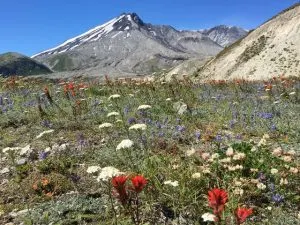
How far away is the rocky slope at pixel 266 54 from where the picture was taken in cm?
5856

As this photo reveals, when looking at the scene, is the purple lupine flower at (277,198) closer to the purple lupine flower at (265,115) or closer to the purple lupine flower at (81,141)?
the purple lupine flower at (81,141)

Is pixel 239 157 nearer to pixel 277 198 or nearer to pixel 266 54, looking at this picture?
pixel 277 198

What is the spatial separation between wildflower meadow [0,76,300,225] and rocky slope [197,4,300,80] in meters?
43.0

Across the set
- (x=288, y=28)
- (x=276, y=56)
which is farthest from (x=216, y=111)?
(x=288, y=28)

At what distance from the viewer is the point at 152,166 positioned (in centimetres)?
795

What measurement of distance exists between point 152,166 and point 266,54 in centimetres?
5832

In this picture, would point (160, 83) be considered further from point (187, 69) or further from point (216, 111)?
point (187, 69)

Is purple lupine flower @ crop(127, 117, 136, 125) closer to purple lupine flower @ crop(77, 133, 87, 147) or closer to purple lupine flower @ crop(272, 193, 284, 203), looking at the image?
purple lupine flower @ crop(77, 133, 87, 147)

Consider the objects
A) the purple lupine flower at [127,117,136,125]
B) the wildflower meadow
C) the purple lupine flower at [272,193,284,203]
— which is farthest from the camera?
the purple lupine flower at [127,117,136,125]

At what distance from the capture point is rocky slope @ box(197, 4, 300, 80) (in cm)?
5856

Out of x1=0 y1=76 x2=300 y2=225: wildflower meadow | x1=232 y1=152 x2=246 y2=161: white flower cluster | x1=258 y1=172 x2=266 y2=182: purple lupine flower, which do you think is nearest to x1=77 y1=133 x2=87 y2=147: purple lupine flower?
x1=0 y1=76 x2=300 y2=225: wildflower meadow

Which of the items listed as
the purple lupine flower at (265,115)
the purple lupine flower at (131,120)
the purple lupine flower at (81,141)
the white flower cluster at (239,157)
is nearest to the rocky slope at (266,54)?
the purple lupine flower at (265,115)

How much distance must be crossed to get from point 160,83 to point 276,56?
4593 cm

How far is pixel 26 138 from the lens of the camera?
12531mm
